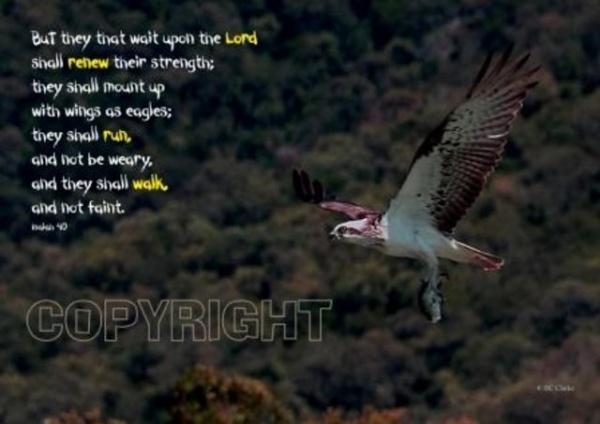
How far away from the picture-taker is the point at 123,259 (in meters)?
28.3

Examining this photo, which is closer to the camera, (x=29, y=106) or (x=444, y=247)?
(x=444, y=247)

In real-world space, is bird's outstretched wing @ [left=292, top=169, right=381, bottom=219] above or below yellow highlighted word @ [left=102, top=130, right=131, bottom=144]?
below

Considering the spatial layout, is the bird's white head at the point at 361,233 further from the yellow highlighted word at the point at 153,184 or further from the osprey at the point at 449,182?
the yellow highlighted word at the point at 153,184

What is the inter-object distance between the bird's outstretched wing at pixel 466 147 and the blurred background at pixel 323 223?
12.9 m

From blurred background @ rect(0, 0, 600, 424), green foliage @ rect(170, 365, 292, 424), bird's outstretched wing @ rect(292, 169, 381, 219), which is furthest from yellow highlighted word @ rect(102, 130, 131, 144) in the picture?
bird's outstretched wing @ rect(292, 169, 381, 219)

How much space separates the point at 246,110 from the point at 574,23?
17.2 ft

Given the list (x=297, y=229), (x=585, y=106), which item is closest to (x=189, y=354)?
(x=297, y=229)

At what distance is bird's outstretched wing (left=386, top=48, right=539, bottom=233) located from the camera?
9.33 m

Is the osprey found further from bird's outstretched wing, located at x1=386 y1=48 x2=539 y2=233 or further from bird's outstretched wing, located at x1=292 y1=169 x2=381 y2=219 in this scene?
bird's outstretched wing, located at x1=292 y1=169 x2=381 y2=219

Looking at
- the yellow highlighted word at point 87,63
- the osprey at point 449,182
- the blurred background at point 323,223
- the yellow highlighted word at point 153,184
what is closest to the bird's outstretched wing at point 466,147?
the osprey at point 449,182

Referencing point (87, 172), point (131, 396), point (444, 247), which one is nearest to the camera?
point (444, 247)

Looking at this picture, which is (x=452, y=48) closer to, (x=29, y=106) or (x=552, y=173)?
(x=552, y=173)

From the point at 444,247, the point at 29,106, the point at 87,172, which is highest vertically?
the point at 29,106

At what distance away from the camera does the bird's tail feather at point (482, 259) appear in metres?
9.41
